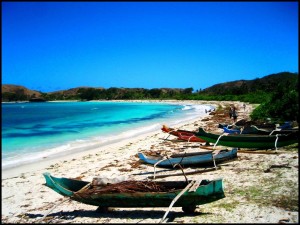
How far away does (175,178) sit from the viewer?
946 cm

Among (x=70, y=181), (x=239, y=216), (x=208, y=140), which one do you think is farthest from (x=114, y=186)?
(x=208, y=140)

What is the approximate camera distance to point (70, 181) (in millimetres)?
7539

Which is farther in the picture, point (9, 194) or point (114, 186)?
point (9, 194)

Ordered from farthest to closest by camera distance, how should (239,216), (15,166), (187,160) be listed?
(15,166)
(187,160)
(239,216)

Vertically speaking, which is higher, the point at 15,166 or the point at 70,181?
the point at 70,181

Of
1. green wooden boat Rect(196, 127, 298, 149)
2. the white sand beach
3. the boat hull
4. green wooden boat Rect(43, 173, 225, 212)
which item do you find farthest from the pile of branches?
green wooden boat Rect(196, 127, 298, 149)

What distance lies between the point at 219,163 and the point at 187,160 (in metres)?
1.19

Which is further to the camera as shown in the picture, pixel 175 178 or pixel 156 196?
pixel 175 178

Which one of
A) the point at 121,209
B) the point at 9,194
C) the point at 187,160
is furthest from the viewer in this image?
the point at 187,160

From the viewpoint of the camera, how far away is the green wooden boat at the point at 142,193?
20.6 ft

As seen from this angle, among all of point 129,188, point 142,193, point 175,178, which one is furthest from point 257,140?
point 142,193

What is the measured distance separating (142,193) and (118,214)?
0.95 m

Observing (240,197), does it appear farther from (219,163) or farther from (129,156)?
(129,156)

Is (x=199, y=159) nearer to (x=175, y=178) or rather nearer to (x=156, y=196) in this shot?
(x=175, y=178)
